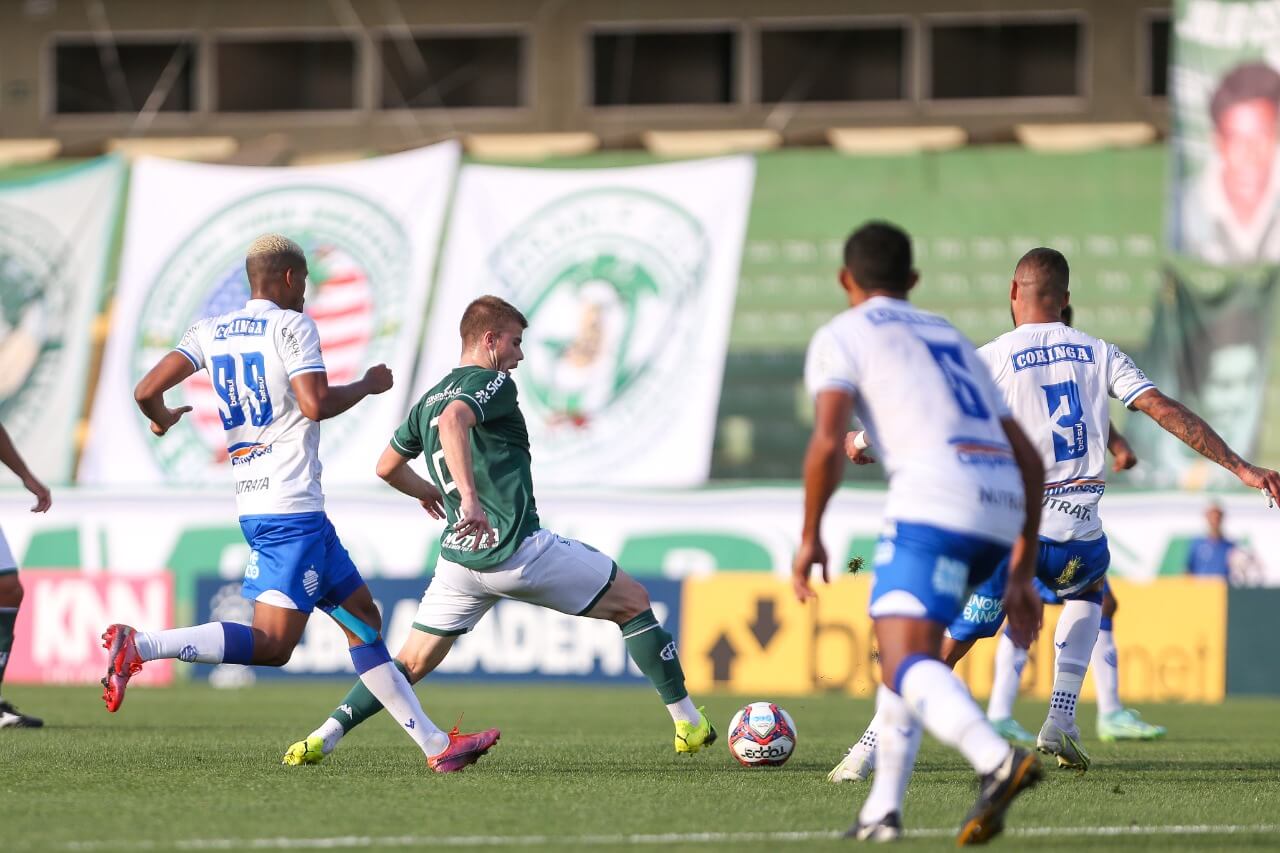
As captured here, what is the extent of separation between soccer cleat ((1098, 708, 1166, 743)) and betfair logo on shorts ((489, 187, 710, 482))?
11.5 metres

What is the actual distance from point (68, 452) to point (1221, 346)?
43.6 ft

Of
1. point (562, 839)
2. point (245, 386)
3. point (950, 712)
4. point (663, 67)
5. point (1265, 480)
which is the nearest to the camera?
point (950, 712)

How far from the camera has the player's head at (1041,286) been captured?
8.77 m

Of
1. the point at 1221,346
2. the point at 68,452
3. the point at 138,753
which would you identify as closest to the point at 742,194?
the point at 1221,346

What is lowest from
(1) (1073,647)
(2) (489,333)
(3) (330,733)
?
(3) (330,733)

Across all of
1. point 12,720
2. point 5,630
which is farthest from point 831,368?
point 12,720

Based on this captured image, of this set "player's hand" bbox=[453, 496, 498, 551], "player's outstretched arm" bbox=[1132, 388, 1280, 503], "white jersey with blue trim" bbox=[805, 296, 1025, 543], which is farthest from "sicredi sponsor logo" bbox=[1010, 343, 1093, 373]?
"white jersey with blue trim" bbox=[805, 296, 1025, 543]

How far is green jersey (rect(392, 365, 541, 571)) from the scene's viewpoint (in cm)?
841

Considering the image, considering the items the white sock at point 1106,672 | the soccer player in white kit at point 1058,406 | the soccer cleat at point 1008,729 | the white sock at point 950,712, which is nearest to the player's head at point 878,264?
the white sock at point 950,712

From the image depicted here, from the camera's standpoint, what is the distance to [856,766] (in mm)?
8406

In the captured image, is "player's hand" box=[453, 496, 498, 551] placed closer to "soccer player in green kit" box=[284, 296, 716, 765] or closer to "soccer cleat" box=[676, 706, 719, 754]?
"soccer player in green kit" box=[284, 296, 716, 765]

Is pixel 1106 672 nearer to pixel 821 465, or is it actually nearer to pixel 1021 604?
pixel 1021 604

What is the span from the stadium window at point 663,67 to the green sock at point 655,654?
2034cm

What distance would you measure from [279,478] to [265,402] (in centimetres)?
32
